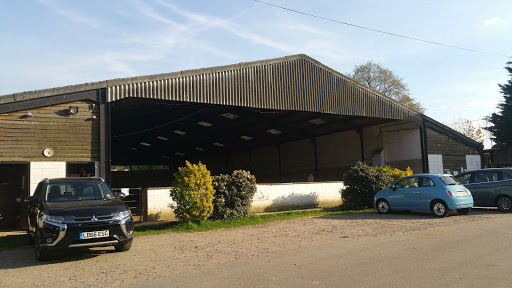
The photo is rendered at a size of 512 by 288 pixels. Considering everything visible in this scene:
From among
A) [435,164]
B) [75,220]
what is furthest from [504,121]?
[75,220]

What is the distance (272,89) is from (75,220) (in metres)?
11.7

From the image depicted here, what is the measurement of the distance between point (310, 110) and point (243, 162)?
21054 mm

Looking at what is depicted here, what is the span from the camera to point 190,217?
40.8ft

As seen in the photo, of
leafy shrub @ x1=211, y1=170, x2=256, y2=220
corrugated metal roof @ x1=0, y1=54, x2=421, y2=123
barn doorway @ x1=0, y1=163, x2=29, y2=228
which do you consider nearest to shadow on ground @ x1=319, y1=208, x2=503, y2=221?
leafy shrub @ x1=211, y1=170, x2=256, y2=220

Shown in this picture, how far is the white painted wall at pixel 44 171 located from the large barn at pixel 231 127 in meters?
0.03

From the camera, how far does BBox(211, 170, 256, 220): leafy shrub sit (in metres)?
13.0

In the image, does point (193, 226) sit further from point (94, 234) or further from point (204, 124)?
point (204, 124)

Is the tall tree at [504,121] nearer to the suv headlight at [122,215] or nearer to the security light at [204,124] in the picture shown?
the security light at [204,124]

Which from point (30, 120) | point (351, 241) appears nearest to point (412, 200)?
point (351, 241)

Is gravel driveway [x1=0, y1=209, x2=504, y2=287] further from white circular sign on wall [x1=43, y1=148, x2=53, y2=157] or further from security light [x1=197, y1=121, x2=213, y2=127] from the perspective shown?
security light [x1=197, y1=121, x2=213, y2=127]

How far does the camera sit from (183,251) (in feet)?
27.6

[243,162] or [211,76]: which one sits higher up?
[211,76]

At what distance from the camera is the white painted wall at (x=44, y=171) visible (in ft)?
39.9

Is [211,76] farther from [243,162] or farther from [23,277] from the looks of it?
[243,162]
